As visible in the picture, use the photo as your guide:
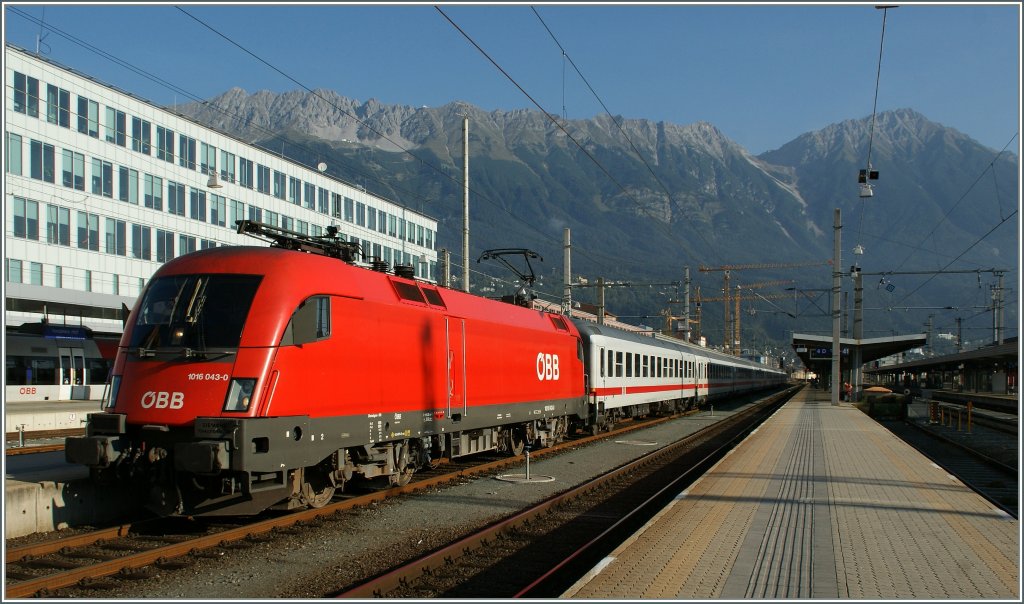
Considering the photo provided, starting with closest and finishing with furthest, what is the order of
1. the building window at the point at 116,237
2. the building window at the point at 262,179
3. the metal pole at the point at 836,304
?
the building window at the point at 116,237
the metal pole at the point at 836,304
the building window at the point at 262,179

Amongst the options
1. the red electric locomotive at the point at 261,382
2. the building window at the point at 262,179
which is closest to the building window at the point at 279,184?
the building window at the point at 262,179

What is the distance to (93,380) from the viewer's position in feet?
121

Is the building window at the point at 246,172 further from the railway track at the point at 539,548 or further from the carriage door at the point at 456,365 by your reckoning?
the railway track at the point at 539,548

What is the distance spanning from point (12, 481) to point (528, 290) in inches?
589

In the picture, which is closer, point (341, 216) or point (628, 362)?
point (628, 362)

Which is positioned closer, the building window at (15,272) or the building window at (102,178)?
the building window at (15,272)

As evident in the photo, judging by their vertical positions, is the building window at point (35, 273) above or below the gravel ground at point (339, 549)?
above

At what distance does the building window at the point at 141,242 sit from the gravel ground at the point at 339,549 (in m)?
37.1

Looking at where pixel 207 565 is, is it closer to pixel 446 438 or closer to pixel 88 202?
pixel 446 438

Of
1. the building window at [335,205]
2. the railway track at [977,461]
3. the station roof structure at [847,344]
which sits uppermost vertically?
the building window at [335,205]

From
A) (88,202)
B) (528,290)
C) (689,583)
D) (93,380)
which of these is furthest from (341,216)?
(689,583)

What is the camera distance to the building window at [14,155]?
40625mm

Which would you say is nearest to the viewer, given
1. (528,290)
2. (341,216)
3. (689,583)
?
(689,583)

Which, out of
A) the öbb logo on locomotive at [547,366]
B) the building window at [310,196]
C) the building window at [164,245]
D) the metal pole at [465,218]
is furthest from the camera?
the building window at [310,196]
